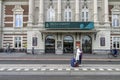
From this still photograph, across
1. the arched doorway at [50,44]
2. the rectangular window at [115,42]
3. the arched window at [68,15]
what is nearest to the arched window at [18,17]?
the arched doorway at [50,44]

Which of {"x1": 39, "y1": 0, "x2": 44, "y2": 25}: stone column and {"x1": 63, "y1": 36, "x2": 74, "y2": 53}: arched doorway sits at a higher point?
{"x1": 39, "y1": 0, "x2": 44, "y2": 25}: stone column

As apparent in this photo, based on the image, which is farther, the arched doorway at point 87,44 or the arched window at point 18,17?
the arched window at point 18,17

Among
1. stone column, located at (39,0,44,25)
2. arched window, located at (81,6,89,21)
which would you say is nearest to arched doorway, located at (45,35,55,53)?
stone column, located at (39,0,44,25)

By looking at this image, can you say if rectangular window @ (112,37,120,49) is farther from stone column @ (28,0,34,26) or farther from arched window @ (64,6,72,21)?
stone column @ (28,0,34,26)

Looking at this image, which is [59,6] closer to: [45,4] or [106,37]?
[45,4]

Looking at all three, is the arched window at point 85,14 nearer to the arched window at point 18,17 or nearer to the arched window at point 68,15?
the arched window at point 68,15

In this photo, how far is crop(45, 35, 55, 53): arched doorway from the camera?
5584 centimetres

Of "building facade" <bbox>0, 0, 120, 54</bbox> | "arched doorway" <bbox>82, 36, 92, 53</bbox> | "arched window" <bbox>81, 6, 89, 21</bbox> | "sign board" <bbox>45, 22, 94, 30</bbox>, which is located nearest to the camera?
"sign board" <bbox>45, 22, 94, 30</bbox>

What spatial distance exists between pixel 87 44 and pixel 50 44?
301 inches

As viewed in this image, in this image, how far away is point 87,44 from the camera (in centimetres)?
5581

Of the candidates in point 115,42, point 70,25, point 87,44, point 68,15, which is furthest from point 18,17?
point 115,42

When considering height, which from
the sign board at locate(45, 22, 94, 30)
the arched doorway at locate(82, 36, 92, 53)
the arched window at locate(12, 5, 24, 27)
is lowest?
the arched doorway at locate(82, 36, 92, 53)

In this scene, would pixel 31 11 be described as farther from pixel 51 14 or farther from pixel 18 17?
pixel 51 14

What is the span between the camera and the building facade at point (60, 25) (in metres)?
54.7
